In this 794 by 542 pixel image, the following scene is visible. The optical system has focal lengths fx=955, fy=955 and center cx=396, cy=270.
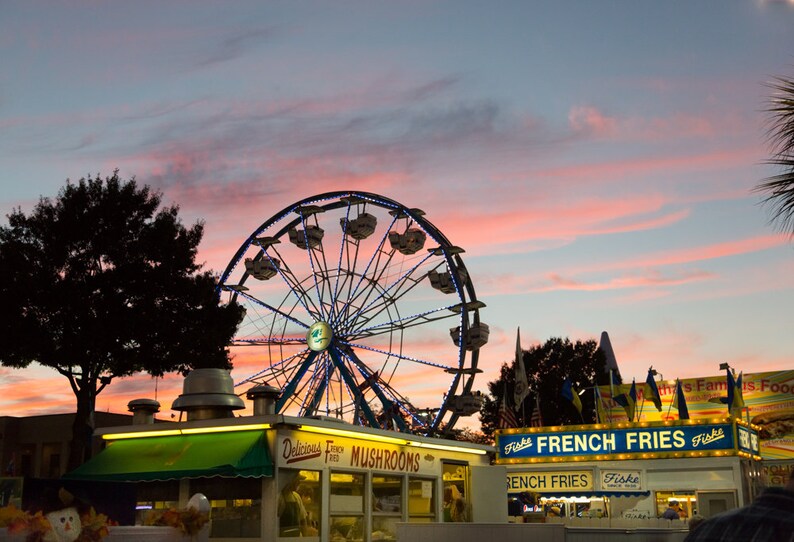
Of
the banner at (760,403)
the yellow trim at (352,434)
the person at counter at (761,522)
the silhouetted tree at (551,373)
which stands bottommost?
the person at counter at (761,522)

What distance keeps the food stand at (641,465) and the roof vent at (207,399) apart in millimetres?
15651

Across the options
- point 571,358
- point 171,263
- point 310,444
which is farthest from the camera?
point 571,358

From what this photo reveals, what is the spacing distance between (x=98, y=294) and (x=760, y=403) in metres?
39.7

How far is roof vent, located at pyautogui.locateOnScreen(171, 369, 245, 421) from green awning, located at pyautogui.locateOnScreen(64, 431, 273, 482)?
877mm

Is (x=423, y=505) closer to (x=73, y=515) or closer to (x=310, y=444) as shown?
(x=310, y=444)

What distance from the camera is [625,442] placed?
1331 inches

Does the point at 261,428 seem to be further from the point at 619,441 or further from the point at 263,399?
the point at 619,441

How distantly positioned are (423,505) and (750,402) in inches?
1480

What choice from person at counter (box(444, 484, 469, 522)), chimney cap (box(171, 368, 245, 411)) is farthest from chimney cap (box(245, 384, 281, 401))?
person at counter (box(444, 484, 469, 522))

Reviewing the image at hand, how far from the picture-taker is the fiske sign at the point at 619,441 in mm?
32562

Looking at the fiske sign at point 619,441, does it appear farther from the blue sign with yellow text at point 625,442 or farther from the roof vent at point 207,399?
the roof vent at point 207,399

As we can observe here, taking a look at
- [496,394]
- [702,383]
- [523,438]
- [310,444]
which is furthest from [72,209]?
[496,394]

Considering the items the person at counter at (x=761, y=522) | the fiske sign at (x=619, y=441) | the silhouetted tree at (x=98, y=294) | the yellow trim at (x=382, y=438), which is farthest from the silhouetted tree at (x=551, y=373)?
the person at counter at (x=761, y=522)

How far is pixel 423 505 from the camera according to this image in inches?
892
